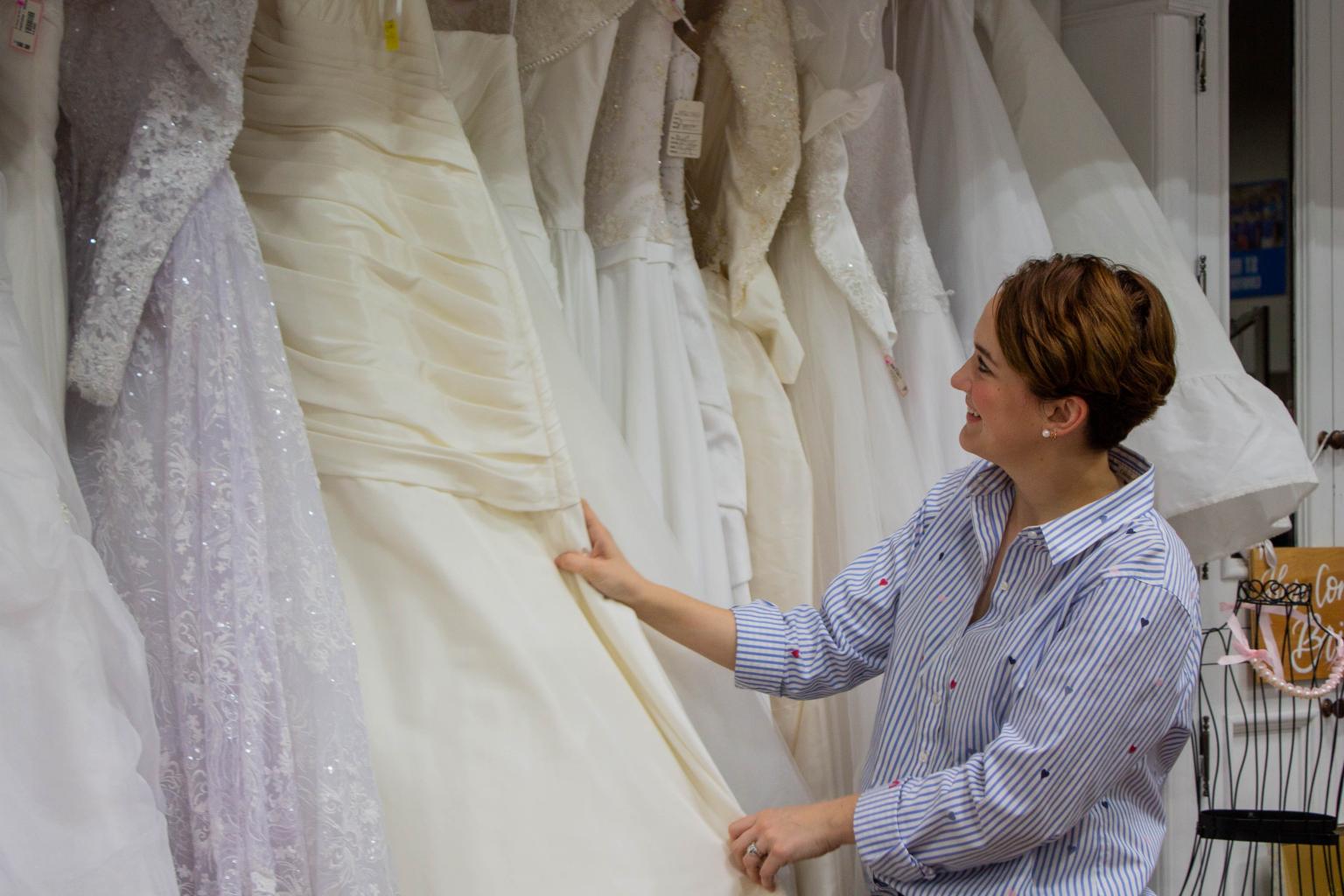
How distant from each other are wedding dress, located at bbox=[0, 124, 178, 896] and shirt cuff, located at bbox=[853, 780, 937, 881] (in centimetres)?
66

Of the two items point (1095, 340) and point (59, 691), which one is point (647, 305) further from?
point (59, 691)

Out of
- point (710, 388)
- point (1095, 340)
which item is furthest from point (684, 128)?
point (1095, 340)

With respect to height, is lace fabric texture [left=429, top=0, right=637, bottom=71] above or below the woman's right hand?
above

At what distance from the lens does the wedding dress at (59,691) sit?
0.72 metres

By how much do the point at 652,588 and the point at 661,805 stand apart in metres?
0.22

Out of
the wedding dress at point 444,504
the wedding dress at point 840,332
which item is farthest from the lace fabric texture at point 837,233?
the wedding dress at point 444,504

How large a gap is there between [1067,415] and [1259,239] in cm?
144

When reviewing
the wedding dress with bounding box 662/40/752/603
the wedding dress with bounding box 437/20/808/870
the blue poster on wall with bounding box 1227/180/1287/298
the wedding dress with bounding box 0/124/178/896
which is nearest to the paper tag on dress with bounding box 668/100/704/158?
the wedding dress with bounding box 662/40/752/603

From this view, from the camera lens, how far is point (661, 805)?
3.67ft

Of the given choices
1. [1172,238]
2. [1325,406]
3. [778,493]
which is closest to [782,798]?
[778,493]

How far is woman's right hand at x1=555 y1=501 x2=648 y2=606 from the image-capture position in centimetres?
119

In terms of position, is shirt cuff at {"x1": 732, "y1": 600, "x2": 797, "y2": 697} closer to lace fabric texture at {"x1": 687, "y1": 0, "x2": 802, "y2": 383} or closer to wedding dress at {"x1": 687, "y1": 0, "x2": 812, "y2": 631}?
wedding dress at {"x1": 687, "y1": 0, "x2": 812, "y2": 631}

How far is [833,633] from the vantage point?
1.37 meters

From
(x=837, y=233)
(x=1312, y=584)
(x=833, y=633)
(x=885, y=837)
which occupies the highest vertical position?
(x=837, y=233)
